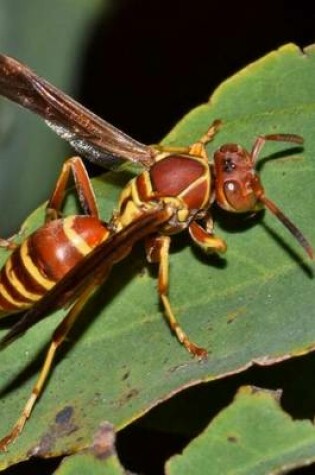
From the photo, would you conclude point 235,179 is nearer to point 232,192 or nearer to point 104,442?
point 232,192

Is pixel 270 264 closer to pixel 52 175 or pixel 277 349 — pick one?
pixel 277 349

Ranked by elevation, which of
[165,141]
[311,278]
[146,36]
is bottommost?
[146,36]

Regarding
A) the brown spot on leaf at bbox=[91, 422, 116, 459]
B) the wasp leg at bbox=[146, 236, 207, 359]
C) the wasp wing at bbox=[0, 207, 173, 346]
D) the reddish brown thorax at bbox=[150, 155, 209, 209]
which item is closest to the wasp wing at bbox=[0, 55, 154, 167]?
the reddish brown thorax at bbox=[150, 155, 209, 209]

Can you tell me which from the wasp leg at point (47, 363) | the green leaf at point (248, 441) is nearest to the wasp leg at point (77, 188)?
the wasp leg at point (47, 363)

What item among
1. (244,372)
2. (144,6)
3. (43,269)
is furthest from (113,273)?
(144,6)

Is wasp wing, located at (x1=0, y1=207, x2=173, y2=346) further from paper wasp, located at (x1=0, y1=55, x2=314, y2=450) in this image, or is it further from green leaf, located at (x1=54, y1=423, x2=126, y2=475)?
green leaf, located at (x1=54, y1=423, x2=126, y2=475)

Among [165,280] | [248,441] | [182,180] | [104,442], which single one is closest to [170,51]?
[182,180]
